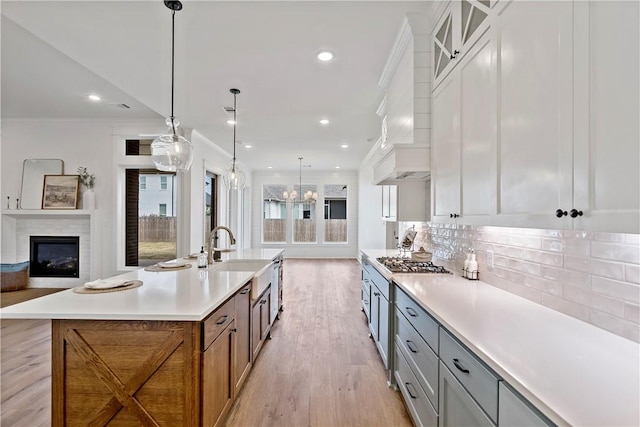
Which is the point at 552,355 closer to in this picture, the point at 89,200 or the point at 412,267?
the point at 412,267

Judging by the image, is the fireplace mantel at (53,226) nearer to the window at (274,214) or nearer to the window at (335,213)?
the window at (274,214)

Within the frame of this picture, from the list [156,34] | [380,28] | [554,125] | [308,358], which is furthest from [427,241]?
[156,34]

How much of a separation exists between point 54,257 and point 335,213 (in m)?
7.02

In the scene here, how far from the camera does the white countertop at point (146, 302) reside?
59.1 inches

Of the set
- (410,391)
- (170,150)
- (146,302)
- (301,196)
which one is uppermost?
(301,196)

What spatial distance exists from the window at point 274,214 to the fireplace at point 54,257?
5259 mm

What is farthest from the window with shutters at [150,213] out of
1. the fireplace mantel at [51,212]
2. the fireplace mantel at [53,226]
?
the fireplace mantel at [51,212]

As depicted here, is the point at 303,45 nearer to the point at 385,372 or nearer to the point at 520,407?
the point at 520,407

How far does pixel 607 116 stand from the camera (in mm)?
880

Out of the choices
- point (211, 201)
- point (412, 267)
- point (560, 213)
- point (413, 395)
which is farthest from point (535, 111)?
point (211, 201)

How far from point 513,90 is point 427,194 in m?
1.90

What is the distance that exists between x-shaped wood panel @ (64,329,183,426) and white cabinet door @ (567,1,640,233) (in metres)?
1.80

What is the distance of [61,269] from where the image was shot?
537 cm

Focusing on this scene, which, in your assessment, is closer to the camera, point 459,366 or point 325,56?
point 459,366
